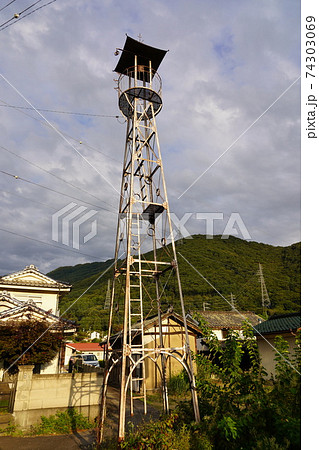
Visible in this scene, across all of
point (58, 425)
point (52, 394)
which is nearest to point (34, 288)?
point (52, 394)

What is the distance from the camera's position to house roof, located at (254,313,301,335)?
50.5ft

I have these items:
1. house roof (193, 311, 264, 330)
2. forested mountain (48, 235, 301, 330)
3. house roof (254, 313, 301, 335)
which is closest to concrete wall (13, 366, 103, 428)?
house roof (254, 313, 301, 335)

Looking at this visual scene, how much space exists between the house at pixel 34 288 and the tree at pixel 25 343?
18.7 feet

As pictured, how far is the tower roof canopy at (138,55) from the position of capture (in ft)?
32.3

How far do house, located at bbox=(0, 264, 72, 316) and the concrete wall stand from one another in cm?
868

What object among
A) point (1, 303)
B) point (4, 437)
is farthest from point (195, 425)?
point (1, 303)

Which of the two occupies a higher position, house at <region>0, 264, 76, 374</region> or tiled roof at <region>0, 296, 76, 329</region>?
house at <region>0, 264, 76, 374</region>

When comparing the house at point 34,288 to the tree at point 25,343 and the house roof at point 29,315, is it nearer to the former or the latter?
the house roof at point 29,315

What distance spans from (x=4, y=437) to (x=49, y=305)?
10.3 meters

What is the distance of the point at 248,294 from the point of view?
152 feet

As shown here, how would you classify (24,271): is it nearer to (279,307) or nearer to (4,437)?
(4,437)

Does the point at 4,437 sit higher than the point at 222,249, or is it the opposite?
the point at 222,249

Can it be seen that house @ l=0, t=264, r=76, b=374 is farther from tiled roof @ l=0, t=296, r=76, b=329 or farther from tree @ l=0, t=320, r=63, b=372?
tree @ l=0, t=320, r=63, b=372

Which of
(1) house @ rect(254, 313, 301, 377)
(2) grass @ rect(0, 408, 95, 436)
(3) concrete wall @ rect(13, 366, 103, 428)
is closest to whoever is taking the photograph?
(2) grass @ rect(0, 408, 95, 436)
